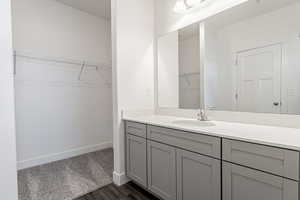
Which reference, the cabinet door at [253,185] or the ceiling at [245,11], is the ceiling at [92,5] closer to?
the ceiling at [245,11]

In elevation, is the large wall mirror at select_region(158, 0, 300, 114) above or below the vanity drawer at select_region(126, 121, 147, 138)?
above

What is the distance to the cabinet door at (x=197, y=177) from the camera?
3.62ft

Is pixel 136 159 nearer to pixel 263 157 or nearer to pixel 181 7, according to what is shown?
pixel 263 157

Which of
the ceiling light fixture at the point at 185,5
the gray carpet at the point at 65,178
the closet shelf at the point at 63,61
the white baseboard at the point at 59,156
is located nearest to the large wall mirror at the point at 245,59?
the ceiling light fixture at the point at 185,5

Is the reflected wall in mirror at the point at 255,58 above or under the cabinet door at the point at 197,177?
above

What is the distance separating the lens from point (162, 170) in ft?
4.98

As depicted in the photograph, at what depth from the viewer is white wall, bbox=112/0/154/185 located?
198 cm

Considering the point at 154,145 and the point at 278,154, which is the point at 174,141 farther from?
the point at 278,154

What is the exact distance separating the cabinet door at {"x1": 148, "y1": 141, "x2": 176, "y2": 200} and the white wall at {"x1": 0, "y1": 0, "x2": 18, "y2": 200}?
1.12 metres

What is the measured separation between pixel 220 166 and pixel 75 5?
3247mm

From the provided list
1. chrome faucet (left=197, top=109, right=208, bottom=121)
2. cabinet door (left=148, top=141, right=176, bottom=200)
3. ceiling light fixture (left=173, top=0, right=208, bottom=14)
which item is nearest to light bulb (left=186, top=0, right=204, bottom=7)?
ceiling light fixture (left=173, top=0, right=208, bottom=14)

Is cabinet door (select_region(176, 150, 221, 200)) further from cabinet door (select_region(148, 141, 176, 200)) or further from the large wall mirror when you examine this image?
the large wall mirror

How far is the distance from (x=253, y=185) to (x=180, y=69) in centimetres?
152

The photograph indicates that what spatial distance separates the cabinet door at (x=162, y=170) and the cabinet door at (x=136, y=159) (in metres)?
0.08
